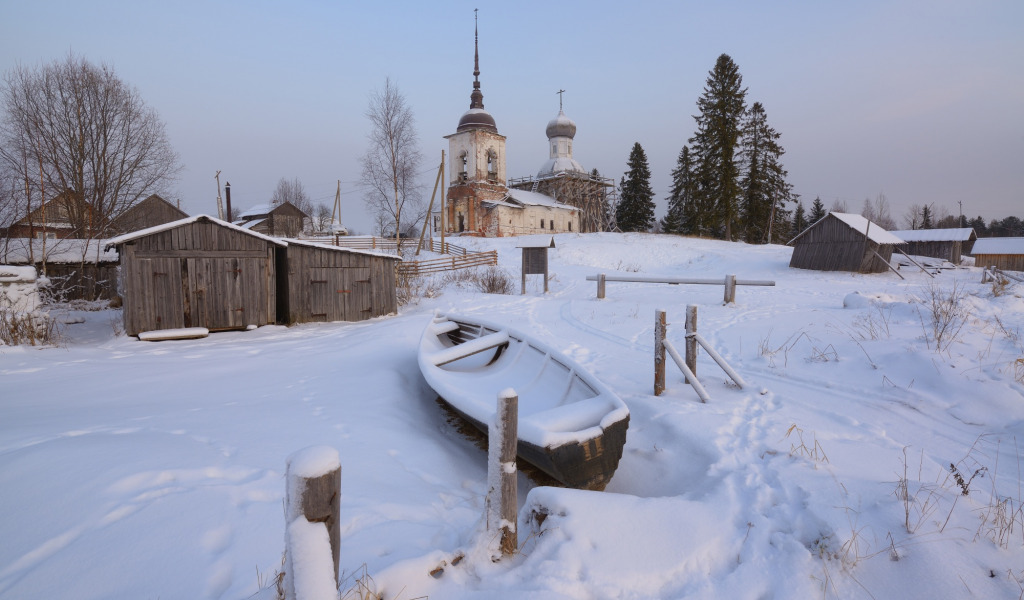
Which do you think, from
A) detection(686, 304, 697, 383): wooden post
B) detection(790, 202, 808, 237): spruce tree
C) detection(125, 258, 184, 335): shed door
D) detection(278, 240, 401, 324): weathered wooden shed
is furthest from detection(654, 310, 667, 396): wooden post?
detection(790, 202, 808, 237): spruce tree

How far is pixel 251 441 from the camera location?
14.6ft

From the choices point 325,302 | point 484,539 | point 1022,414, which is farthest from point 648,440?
point 325,302

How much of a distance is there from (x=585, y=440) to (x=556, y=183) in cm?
4542

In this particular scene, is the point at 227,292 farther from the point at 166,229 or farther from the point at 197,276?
the point at 166,229

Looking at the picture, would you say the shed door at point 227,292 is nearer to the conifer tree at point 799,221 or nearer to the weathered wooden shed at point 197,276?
the weathered wooden shed at point 197,276

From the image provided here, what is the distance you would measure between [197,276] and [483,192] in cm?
2964

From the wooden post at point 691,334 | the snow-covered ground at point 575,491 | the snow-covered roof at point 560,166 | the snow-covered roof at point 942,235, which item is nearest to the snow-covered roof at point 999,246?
the snow-covered roof at point 942,235

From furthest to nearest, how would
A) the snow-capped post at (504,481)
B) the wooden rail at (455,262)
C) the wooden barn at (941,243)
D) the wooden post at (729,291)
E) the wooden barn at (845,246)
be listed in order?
the wooden barn at (941,243) < the wooden rail at (455,262) < the wooden barn at (845,246) < the wooden post at (729,291) < the snow-capped post at (504,481)

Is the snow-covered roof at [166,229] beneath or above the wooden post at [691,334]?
above

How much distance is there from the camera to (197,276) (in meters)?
11.6

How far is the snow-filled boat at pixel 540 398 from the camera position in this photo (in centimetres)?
402

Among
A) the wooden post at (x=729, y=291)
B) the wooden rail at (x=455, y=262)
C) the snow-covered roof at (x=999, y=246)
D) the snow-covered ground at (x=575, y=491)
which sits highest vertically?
the snow-covered roof at (x=999, y=246)

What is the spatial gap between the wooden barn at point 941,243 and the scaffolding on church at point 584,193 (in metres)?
23.8

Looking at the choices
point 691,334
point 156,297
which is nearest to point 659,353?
point 691,334
